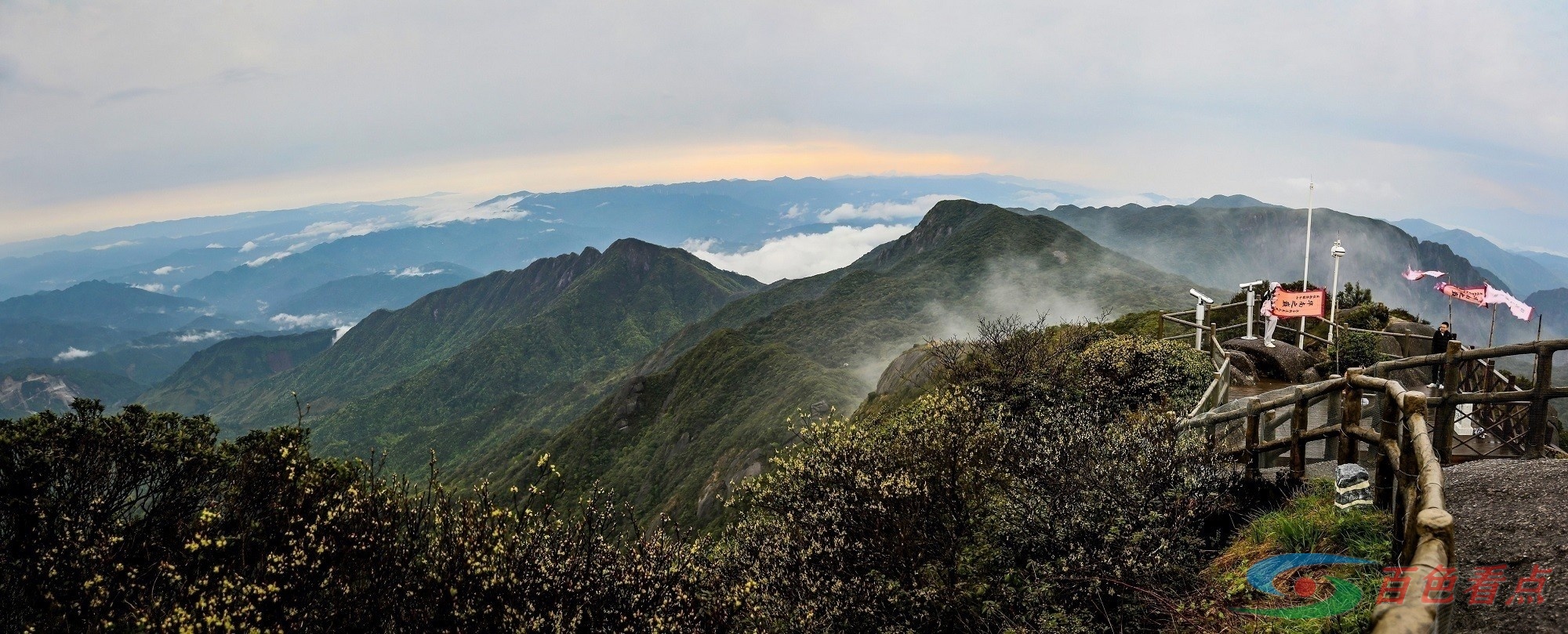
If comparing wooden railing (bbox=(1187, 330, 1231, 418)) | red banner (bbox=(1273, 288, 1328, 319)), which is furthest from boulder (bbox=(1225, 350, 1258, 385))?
wooden railing (bbox=(1187, 330, 1231, 418))

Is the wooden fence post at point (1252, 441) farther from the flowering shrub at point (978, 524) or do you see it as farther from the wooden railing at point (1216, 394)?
the wooden railing at point (1216, 394)

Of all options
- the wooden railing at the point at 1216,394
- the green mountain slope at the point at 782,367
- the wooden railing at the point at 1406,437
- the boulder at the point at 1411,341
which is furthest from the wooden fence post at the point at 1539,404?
the green mountain slope at the point at 782,367

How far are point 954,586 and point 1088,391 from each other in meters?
8.97

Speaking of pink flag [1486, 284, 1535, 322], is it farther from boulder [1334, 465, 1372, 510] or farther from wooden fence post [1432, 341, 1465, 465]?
boulder [1334, 465, 1372, 510]

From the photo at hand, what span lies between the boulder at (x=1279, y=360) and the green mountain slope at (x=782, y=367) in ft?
111

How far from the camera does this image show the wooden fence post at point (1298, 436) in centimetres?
1023

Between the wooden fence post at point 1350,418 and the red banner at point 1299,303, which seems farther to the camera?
the red banner at point 1299,303

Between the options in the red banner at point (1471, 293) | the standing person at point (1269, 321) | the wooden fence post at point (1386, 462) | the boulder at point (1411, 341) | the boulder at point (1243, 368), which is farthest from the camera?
the standing person at point (1269, 321)

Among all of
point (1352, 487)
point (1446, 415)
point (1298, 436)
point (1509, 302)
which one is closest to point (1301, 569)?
point (1352, 487)

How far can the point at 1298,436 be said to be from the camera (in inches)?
406

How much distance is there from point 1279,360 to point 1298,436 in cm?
1626

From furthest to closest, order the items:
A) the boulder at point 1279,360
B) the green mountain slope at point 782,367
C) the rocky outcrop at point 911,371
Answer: the green mountain slope at point 782,367 → the rocky outcrop at point 911,371 → the boulder at point 1279,360

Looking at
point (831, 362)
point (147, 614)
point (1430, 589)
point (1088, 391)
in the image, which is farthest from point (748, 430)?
point (1430, 589)

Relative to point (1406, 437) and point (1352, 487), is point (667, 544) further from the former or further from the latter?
point (1406, 437)
